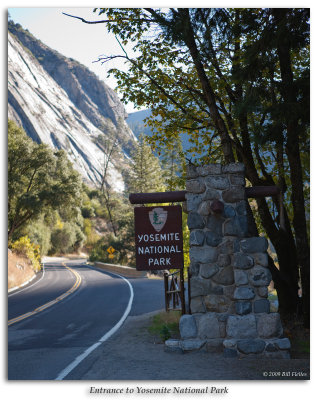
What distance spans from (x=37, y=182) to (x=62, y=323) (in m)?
17.5

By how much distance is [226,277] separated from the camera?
20.3 feet

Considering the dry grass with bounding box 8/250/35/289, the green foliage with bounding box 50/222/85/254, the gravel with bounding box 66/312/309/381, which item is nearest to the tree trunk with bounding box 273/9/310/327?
the gravel with bounding box 66/312/309/381

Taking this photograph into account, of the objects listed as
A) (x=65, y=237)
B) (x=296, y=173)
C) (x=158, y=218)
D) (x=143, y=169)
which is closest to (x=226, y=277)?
(x=158, y=218)

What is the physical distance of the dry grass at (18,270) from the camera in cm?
2310

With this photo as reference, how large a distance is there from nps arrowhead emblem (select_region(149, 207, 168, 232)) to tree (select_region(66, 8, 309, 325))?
2.01 m

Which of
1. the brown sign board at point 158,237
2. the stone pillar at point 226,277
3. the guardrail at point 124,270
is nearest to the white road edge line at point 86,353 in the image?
the stone pillar at point 226,277

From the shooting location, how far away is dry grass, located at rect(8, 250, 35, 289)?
23.1 metres

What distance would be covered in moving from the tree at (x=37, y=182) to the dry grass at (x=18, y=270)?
1932mm

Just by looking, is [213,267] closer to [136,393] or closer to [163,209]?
[163,209]

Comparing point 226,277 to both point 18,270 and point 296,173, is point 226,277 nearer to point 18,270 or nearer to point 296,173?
point 296,173

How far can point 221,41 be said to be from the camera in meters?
8.46

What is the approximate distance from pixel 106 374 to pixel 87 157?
3344cm

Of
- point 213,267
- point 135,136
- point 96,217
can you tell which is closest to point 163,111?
point 213,267

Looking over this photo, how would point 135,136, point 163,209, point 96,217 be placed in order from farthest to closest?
point 96,217 → point 135,136 → point 163,209
